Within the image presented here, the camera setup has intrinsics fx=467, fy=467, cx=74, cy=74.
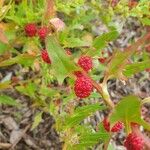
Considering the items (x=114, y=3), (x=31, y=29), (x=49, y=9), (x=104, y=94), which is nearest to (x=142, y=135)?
(x=104, y=94)

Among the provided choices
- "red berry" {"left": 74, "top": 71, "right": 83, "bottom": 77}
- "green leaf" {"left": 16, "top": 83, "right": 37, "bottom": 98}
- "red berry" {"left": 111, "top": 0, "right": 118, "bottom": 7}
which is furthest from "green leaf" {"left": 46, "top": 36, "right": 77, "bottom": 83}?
"red berry" {"left": 111, "top": 0, "right": 118, "bottom": 7}

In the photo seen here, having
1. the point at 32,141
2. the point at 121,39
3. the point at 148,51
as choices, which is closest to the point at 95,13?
the point at 148,51

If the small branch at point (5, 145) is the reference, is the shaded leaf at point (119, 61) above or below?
above

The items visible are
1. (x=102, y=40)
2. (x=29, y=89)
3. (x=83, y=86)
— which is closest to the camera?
A: (x=83, y=86)

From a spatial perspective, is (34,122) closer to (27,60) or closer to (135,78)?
(27,60)

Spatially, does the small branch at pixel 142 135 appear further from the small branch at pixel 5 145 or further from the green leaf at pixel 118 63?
the small branch at pixel 5 145

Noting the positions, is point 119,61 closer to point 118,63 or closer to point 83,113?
point 118,63

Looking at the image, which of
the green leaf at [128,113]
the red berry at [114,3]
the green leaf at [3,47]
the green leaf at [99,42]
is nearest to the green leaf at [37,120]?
the green leaf at [3,47]
